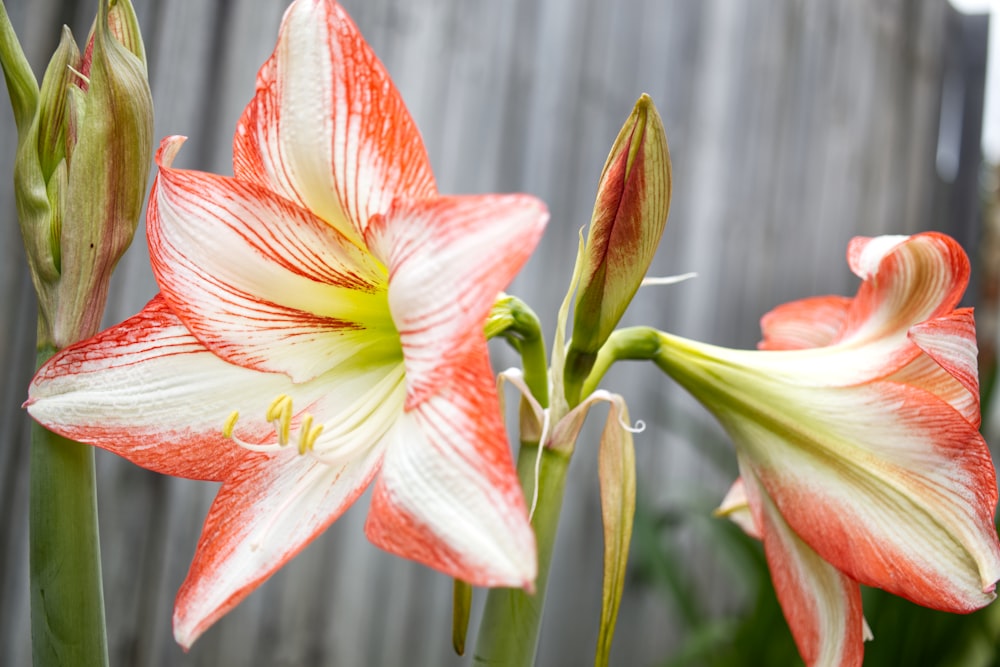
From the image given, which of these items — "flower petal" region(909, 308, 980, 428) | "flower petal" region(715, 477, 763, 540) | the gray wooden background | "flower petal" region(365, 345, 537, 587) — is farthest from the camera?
the gray wooden background

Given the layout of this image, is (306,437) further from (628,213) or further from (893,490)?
(893,490)

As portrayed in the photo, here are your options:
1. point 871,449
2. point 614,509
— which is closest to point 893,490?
point 871,449

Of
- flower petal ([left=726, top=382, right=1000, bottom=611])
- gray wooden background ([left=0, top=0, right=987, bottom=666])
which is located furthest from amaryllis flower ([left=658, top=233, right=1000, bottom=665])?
gray wooden background ([left=0, top=0, right=987, bottom=666])

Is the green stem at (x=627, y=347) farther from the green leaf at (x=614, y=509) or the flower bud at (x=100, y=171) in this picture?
the flower bud at (x=100, y=171)

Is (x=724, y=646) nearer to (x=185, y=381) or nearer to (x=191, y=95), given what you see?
(x=191, y=95)

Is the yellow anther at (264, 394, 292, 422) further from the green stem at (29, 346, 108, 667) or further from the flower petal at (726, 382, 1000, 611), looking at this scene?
the flower petal at (726, 382, 1000, 611)

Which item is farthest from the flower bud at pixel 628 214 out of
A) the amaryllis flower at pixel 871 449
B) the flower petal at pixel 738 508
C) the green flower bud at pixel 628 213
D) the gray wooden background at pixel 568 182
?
the gray wooden background at pixel 568 182
